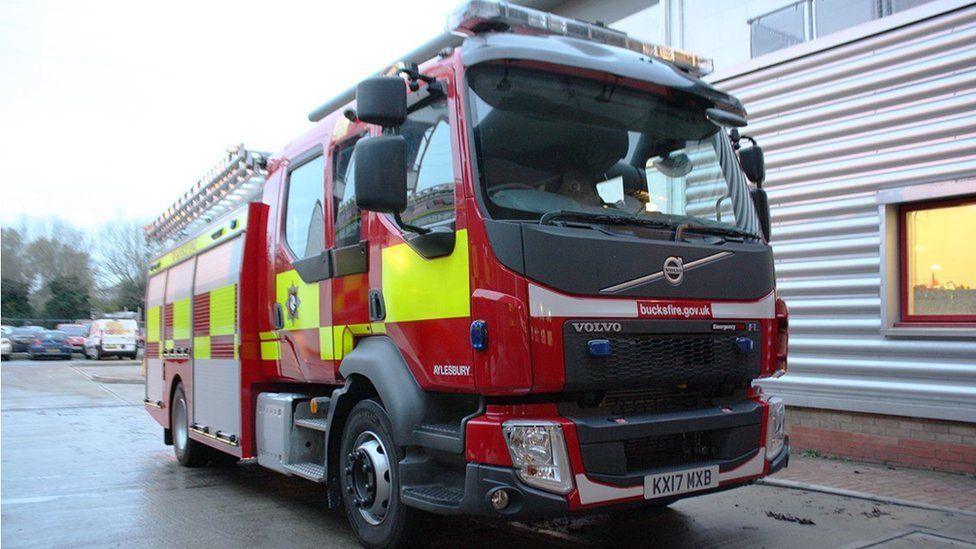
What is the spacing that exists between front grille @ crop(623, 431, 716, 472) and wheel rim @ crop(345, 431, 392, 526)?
1.44 m

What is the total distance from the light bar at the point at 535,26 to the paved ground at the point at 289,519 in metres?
2.86

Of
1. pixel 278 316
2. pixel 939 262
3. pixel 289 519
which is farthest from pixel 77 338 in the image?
pixel 939 262

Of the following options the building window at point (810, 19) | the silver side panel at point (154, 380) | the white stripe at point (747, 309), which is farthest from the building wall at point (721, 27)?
the silver side panel at point (154, 380)

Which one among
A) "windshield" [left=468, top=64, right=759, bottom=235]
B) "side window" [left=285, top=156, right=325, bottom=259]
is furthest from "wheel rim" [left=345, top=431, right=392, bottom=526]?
"windshield" [left=468, top=64, right=759, bottom=235]

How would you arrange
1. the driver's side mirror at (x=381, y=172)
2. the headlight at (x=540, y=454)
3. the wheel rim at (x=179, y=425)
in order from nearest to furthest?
the headlight at (x=540, y=454) < the driver's side mirror at (x=381, y=172) < the wheel rim at (x=179, y=425)

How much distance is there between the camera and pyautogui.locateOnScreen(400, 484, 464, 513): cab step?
3922mm

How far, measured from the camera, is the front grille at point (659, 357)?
152 inches

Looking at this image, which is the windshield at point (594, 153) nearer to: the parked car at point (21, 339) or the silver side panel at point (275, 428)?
the silver side panel at point (275, 428)

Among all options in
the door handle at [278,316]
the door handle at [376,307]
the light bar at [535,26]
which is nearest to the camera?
the light bar at [535,26]

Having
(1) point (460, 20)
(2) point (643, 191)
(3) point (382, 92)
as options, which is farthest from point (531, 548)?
(1) point (460, 20)

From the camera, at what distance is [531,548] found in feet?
16.1

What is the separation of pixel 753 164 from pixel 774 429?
1828 millimetres

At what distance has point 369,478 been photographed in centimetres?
470

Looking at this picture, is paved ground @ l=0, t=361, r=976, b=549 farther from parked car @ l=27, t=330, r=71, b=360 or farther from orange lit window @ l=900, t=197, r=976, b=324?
parked car @ l=27, t=330, r=71, b=360
